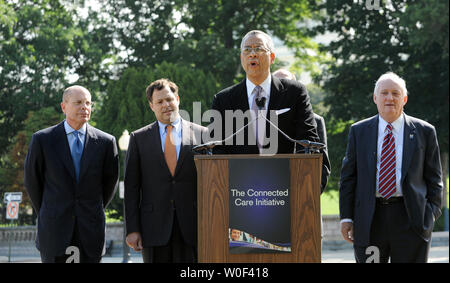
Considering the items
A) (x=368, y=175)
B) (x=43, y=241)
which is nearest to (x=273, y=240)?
(x=368, y=175)

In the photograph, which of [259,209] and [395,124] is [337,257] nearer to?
[395,124]

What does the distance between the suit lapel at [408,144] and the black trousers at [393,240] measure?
0.75ft

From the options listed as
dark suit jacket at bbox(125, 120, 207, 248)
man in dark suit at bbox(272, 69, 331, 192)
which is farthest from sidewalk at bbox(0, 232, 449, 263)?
dark suit jacket at bbox(125, 120, 207, 248)

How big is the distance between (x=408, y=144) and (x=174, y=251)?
6.10ft

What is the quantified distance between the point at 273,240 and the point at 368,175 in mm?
1297

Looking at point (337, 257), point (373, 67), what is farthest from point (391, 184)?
point (373, 67)

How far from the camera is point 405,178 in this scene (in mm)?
4809

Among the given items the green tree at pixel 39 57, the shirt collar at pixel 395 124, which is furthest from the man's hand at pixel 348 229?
the green tree at pixel 39 57

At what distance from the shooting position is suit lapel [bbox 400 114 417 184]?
4855mm

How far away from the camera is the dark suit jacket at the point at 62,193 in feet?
17.3

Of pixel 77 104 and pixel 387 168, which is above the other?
pixel 77 104

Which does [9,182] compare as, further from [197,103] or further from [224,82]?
[224,82]

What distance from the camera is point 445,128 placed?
25312 millimetres

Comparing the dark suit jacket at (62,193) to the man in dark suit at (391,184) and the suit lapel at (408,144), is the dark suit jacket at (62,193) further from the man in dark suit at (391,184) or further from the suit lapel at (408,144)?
the suit lapel at (408,144)
